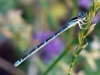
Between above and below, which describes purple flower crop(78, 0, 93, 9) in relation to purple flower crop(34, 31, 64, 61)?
above

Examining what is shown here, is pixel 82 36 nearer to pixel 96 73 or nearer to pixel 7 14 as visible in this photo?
pixel 96 73

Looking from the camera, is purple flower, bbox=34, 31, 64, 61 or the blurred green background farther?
purple flower, bbox=34, 31, 64, 61

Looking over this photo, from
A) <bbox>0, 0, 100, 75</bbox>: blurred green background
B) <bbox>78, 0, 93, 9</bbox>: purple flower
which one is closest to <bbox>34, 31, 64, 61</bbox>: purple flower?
<bbox>0, 0, 100, 75</bbox>: blurred green background

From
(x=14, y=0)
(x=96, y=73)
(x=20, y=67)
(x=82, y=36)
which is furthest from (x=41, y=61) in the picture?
(x=82, y=36)

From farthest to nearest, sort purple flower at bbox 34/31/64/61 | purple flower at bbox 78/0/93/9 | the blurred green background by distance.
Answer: purple flower at bbox 78/0/93/9 < purple flower at bbox 34/31/64/61 < the blurred green background

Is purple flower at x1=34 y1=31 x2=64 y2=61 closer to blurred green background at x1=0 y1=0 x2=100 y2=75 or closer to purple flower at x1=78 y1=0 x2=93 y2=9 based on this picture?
blurred green background at x1=0 y1=0 x2=100 y2=75

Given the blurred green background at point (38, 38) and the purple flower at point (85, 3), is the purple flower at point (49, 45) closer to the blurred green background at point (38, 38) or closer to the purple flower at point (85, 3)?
the blurred green background at point (38, 38)

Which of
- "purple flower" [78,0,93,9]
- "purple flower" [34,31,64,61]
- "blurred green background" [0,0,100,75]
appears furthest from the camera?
"purple flower" [78,0,93,9]

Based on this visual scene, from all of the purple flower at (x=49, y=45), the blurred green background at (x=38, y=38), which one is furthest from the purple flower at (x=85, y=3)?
the purple flower at (x=49, y=45)
